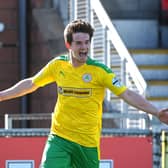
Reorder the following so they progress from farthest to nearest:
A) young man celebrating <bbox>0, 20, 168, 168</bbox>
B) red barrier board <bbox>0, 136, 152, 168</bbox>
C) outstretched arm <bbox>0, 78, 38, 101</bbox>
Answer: red barrier board <bbox>0, 136, 152, 168</bbox>, outstretched arm <bbox>0, 78, 38, 101</bbox>, young man celebrating <bbox>0, 20, 168, 168</bbox>

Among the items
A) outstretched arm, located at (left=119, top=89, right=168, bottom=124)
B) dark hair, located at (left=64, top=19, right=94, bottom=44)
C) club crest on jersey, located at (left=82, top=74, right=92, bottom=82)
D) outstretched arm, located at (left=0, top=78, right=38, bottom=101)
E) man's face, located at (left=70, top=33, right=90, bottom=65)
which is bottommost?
outstretched arm, located at (left=119, top=89, right=168, bottom=124)

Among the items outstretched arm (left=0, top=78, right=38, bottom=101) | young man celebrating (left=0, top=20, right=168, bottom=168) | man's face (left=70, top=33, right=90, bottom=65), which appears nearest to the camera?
man's face (left=70, top=33, right=90, bottom=65)

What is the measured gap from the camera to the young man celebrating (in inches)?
271

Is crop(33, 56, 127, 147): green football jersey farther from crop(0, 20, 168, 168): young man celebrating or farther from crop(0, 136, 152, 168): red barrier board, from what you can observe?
crop(0, 136, 152, 168): red barrier board

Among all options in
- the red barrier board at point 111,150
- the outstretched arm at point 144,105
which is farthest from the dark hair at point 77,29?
the red barrier board at point 111,150

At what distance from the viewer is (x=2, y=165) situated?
8.52m

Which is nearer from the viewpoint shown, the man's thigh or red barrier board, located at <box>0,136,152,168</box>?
the man's thigh

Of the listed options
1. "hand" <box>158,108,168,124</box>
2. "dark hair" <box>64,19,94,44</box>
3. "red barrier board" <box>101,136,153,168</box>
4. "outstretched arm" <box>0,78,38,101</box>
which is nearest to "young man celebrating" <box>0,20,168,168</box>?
"dark hair" <box>64,19,94,44</box>

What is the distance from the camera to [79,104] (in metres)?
6.94

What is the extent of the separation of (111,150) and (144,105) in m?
1.90

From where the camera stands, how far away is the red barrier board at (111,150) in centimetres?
855

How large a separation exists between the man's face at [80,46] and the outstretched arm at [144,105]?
45 cm

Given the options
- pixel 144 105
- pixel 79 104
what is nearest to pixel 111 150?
pixel 79 104

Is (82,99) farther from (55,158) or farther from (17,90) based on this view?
(17,90)
